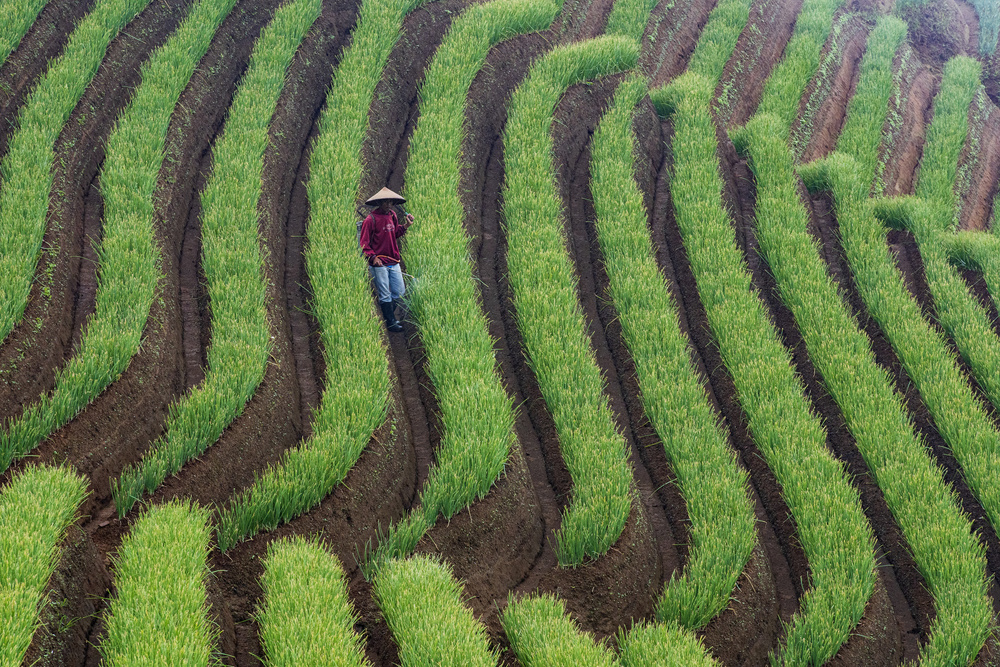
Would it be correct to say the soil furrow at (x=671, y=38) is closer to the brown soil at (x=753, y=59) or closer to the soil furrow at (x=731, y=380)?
the brown soil at (x=753, y=59)

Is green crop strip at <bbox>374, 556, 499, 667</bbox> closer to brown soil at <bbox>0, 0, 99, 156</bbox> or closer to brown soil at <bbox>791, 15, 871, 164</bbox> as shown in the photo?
brown soil at <bbox>0, 0, 99, 156</bbox>

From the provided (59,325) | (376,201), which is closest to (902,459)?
(376,201)

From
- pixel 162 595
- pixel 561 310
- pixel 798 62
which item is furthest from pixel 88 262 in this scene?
pixel 798 62

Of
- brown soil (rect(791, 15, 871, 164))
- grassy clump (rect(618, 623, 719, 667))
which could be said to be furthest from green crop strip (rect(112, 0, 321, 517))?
brown soil (rect(791, 15, 871, 164))

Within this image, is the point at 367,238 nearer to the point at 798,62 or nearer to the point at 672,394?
the point at 672,394

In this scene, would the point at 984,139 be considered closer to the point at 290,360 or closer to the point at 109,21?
the point at 290,360

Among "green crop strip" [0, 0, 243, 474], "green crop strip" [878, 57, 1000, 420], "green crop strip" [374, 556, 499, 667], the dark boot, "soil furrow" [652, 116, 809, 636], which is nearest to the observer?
"green crop strip" [374, 556, 499, 667]

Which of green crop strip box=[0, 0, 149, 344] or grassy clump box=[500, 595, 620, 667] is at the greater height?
green crop strip box=[0, 0, 149, 344]

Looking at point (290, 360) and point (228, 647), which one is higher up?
point (290, 360)
